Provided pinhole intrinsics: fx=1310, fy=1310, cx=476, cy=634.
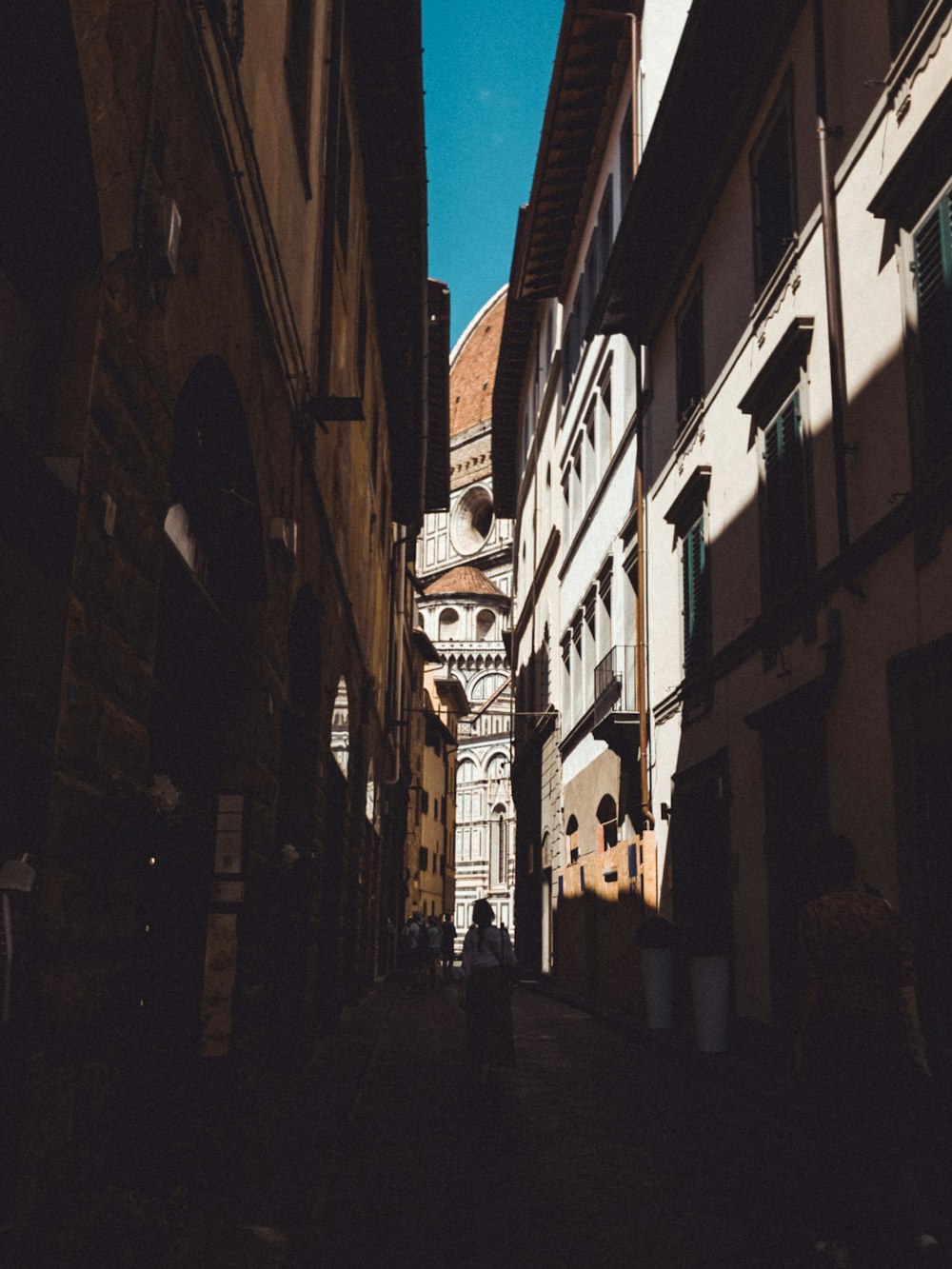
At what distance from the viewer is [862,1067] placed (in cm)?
512

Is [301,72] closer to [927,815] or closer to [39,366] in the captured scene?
[39,366]

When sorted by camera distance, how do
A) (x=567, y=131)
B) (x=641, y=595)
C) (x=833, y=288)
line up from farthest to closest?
(x=567, y=131) < (x=641, y=595) < (x=833, y=288)

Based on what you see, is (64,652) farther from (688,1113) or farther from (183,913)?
(688,1113)

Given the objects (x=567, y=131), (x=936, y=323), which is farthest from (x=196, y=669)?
(x=567, y=131)

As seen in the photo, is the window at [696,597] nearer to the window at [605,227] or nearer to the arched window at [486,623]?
the window at [605,227]

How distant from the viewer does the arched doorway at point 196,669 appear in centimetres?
656

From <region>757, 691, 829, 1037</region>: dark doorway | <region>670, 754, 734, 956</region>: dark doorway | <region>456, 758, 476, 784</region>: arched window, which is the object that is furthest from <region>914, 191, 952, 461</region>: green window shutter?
<region>456, 758, 476, 784</region>: arched window

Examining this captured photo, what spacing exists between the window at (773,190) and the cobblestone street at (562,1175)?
295 inches

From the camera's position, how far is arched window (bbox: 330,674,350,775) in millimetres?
13258

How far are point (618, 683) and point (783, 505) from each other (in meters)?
7.66

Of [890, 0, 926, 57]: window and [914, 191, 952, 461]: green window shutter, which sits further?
[890, 0, 926, 57]: window

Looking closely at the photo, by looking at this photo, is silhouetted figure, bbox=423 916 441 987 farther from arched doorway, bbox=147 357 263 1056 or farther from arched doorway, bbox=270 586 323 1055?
arched doorway, bbox=147 357 263 1056

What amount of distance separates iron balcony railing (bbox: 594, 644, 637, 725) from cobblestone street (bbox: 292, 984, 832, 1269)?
298 inches

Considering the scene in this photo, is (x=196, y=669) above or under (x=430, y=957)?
above
